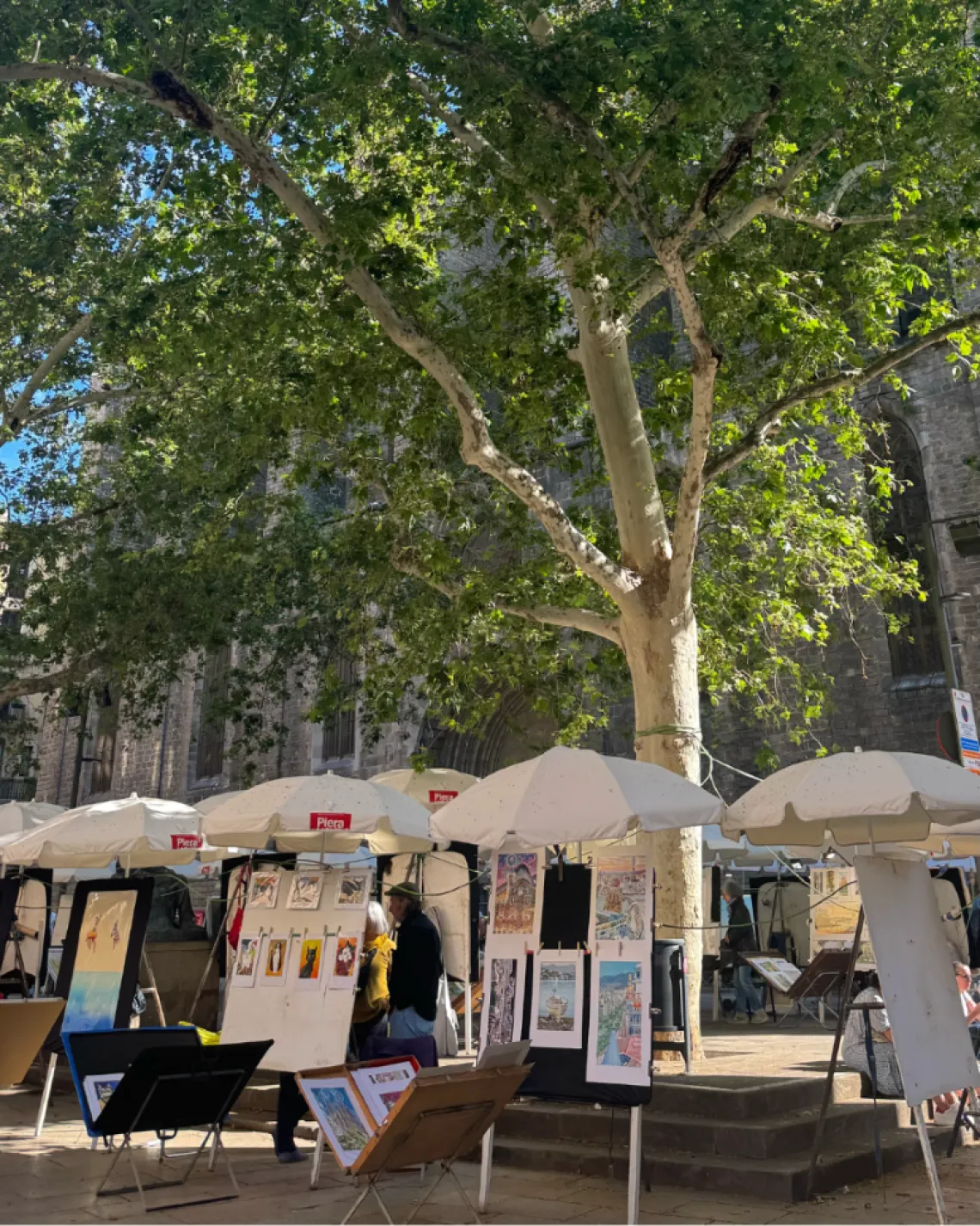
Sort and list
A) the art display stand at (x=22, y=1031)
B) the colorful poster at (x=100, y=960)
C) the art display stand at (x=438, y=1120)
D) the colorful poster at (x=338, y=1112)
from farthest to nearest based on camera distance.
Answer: the colorful poster at (x=100, y=960), the art display stand at (x=22, y=1031), the colorful poster at (x=338, y=1112), the art display stand at (x=438, y=1120)

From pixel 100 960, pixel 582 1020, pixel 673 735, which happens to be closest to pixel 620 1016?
pixel 582 1020

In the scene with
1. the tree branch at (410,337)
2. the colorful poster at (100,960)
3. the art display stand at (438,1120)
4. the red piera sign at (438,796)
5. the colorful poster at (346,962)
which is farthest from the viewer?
the red piera sign at (438,796)

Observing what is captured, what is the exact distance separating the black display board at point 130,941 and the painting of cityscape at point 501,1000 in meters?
3.15

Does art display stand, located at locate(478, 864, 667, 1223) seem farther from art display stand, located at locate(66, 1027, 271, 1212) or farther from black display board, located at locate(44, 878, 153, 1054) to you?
black display board, located at locate(44, 878, 153, 1054)

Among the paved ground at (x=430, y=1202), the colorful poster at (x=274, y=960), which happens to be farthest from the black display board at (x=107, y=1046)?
the colorful poster at (x=274, y=960)

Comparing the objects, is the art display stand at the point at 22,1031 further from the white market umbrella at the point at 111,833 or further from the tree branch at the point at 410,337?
the tree branch at the point at 410,337

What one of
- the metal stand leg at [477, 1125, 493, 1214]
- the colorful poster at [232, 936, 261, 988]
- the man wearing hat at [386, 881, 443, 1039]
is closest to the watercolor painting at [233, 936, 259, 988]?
the colorful poster at [232, 936, 261, 988]

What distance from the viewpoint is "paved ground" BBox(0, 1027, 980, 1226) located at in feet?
19.9

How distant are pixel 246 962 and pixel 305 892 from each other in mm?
725

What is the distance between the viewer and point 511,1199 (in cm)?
654

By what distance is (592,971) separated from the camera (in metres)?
6.54

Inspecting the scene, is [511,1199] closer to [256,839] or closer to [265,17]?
[256,839]

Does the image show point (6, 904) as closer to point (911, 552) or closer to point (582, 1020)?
point (582, 1020)

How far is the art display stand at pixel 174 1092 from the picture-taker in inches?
243
